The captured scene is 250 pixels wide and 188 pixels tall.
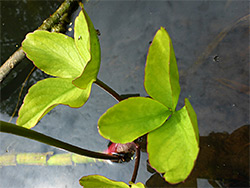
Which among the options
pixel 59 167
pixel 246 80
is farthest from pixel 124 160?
pixel 246 80

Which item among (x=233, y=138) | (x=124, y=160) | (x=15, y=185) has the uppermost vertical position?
(x=15, y=185)

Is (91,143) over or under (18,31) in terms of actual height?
under

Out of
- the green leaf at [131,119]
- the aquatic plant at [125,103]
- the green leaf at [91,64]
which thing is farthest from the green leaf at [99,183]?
the green leaf at [91,64]

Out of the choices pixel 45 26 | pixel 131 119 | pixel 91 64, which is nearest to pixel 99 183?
pixel 131 119

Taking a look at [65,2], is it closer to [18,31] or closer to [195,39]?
[18,31]

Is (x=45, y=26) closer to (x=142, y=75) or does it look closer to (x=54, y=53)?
(x=54, y=53)

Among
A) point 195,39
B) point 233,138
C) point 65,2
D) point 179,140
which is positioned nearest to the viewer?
point 179,140

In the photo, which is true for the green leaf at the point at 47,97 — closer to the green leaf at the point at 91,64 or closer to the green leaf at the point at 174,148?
the green leaf at the point at 91,64

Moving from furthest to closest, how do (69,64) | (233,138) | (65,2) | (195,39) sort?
(65,2)
(195,39)
(233,138)
(69,64)

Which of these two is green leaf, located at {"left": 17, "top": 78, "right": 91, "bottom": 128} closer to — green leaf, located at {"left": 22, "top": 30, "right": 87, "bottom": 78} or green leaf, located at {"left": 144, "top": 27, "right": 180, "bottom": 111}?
green leaf, located at {"left": 22, "top": 30, "right": 87, "bottom": 78}
